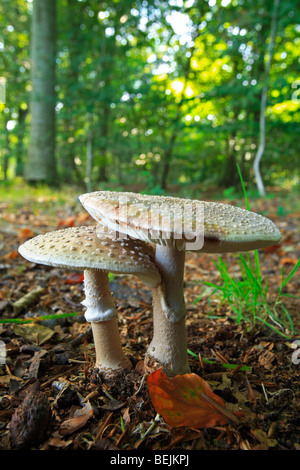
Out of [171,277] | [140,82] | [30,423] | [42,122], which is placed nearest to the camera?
[30,423]

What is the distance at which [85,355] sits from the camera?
71.9 inches

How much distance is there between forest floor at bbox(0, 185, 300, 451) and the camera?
1289 mm

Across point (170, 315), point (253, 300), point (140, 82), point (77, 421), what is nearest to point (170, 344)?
point (170, 315)

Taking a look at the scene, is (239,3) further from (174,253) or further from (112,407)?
(112,407)

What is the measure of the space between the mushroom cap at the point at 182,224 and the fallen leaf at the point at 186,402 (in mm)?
646

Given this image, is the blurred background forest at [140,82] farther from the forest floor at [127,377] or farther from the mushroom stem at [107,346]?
the mushroom stem at [107,346]

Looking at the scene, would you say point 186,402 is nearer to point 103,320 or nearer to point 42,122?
point 103,320

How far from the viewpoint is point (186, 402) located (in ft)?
4.43

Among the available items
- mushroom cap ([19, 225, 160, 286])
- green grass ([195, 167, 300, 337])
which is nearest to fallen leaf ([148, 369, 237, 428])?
mushroom cap ([19, 225, 160, 286])

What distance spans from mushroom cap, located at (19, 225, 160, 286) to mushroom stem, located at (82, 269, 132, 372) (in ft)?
0.73

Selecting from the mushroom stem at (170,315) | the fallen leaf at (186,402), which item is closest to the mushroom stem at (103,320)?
the mushroom stem at (170,315)

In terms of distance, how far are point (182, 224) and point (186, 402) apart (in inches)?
33.5

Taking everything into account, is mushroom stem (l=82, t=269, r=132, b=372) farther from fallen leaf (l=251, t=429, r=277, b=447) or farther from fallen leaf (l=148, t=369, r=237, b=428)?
fallen leaf (l=251, t=429, r=277, b=447)

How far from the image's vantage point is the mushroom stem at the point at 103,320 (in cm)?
159
